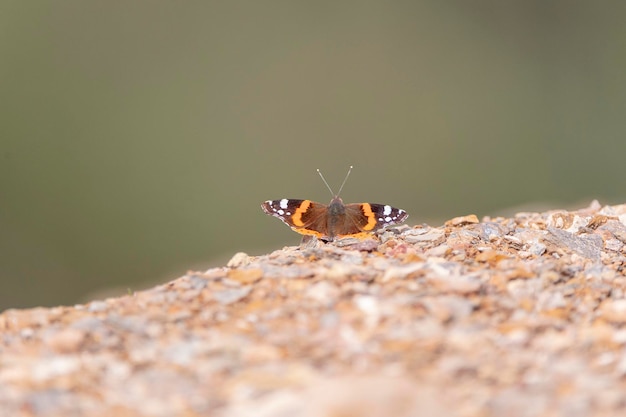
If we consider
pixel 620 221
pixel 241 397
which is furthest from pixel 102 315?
pixel 620 221

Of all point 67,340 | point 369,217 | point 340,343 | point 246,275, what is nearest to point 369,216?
point 369,217

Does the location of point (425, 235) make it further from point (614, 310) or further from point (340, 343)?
point (340, 343)

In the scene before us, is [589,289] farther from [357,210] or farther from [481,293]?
[357,210]

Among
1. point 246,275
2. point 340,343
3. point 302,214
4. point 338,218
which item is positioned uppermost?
point 302,214

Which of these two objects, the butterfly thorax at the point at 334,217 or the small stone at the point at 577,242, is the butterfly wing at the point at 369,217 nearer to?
the butterfly thorax at the point at 334,217

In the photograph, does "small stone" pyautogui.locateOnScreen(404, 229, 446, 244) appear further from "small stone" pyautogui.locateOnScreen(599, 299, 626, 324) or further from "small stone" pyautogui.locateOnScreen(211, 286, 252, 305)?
"small stone" pyautogui.locateOnScreen(211, 286, 252, 305)

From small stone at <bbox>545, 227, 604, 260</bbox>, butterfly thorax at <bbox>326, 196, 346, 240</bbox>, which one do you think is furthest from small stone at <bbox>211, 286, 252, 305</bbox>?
small stone at <bbox>545, 227, 604, 260</bbox>
